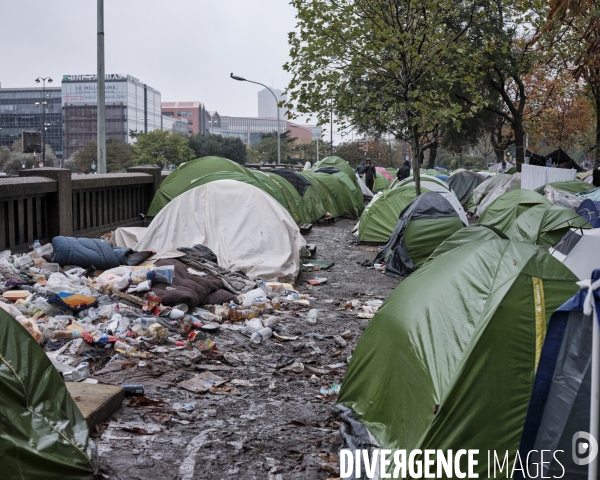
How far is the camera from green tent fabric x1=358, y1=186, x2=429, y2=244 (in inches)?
642

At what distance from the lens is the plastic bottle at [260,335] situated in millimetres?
7898

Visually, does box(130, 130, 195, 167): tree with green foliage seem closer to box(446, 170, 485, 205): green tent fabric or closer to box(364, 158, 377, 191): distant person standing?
box(364, 158, 377, 191): distant person standing

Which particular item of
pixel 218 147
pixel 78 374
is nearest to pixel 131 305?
pixel 78 374

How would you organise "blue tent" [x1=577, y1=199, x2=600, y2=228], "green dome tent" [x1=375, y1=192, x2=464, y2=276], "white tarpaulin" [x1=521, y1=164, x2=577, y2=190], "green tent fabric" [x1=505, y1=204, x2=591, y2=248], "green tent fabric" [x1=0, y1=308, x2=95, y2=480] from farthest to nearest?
"white tarpaulin" [x1=521, y1=164, x2=577, y2=190], "green dome tent" [x1=375, y1=192, x2=464, y2=276], "blue tent" [x1=577, y1=199, x2=600, y2=228], "green tent fabric" [x1=505, y1=204, x2=591, y2=248], "green tent fabric" [x1=0, y1=308, x2=95, y2=480]

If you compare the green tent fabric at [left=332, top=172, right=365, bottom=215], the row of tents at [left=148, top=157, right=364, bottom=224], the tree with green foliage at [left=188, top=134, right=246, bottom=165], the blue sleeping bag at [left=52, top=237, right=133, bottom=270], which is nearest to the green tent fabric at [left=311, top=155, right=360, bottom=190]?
the row of tents at [left=148, top=157, right=364, bottom=224]

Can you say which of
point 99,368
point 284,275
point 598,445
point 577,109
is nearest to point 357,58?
point 284,275

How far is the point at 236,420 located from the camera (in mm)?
5504

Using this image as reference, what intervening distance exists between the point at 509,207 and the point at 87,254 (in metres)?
8.09

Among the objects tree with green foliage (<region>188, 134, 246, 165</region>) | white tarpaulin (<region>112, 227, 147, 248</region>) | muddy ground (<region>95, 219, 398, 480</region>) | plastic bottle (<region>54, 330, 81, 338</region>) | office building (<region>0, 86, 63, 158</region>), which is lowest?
muddy ground (<region>95, 219, 398, 480</region>)

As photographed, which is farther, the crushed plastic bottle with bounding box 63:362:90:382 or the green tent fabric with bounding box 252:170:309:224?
the green tent fabric with bounding box 252:170:309:224

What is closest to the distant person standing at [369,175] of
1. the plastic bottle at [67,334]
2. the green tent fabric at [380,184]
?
the green tent fabric at [380,184]

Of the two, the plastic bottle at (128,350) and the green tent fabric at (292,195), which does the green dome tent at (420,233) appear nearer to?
the green tent fabric at (292,195)

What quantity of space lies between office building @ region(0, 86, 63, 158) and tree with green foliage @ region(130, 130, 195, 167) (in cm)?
5182

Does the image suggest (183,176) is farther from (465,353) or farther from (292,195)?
(465,353)
